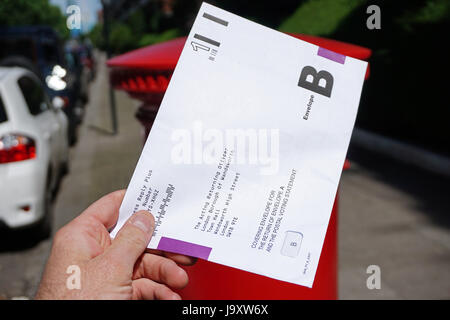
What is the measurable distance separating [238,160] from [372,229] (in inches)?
145

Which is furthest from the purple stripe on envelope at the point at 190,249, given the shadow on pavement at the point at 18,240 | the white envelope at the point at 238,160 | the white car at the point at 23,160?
the shadow on pavement at the point at 18,240

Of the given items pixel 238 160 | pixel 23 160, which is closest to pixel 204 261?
pixel 238 160

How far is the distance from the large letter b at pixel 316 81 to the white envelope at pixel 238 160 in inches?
0.4

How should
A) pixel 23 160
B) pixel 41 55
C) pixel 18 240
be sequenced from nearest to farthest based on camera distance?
1. pixel 23 160
2. pixel 18 240
3. pixel 41 55

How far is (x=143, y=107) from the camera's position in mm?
1788

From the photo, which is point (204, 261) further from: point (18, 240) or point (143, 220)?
point (18, 240)

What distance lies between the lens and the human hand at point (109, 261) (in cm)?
114

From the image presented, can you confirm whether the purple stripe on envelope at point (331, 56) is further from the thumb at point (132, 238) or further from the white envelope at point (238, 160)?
the thumb at point (132, 238)

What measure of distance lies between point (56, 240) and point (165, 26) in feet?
70.7

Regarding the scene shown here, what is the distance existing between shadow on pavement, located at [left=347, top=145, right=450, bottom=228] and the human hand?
3714 millimetres

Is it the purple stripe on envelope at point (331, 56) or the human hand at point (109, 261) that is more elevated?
the purple stripe on envelope at point (331, 56)

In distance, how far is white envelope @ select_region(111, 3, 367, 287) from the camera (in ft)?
3.49

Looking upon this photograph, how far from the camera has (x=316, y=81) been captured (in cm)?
109

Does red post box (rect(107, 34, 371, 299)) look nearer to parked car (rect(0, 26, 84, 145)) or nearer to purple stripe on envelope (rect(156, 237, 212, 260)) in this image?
purple stripe on envelope (rect(156, 237, 212, 260))
